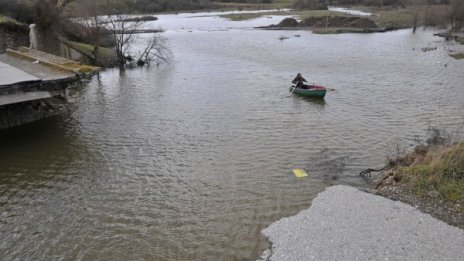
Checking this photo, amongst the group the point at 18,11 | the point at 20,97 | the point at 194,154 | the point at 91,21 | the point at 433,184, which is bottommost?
the point at 194,154

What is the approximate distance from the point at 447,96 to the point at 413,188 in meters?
19.8

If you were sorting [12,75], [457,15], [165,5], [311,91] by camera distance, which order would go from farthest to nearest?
[165,5], [457,15], [311,91], [12,75]

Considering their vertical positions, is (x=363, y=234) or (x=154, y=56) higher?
(x=154, y=56)

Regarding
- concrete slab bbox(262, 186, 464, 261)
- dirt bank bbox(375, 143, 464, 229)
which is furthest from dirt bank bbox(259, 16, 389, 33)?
concrete slab bbox(262, 186, 464, 261)

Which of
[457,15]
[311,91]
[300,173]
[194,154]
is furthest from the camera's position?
[457,15]

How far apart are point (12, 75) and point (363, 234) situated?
61.2ft

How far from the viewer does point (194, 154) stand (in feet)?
65.9

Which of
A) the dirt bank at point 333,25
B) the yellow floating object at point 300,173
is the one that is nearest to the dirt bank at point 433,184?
the yellow floating object at point 300,173

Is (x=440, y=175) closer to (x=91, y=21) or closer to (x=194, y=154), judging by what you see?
(x=194, y=154)

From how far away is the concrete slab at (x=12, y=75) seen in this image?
19266 mm

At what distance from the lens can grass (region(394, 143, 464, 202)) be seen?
14244 mm

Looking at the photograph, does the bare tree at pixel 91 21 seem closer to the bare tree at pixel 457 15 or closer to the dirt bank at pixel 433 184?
the dirt bank at pixel 433 184

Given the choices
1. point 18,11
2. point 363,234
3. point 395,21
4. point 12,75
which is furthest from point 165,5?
point 363,234

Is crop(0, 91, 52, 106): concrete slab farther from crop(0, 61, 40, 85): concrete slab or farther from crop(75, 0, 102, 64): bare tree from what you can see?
crop(75, 0, 102, 64): bare tree
